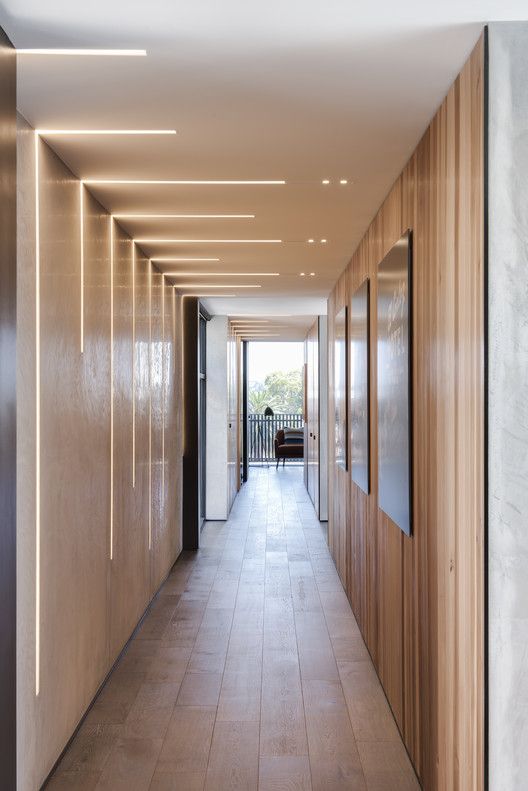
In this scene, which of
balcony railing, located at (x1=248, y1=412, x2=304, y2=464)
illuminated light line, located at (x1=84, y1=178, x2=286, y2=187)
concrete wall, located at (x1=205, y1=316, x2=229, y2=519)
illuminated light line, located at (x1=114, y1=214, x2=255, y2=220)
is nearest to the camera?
illuminated light line, located at (x1=84, y1=178, x2=286, y2=187)

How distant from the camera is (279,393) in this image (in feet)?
55.1

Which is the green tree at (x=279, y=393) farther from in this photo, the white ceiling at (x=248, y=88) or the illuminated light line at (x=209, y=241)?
the white ceiling at (x=248, y=88)

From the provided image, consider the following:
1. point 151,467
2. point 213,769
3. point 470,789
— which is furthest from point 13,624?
point 151,467

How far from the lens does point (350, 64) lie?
7.16 ft

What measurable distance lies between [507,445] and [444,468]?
515 millimetres

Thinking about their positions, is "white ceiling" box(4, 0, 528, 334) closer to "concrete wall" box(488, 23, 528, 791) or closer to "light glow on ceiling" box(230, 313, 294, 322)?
"concrete wall" box(488, 23, 528, 791)

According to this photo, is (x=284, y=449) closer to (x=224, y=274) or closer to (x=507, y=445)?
(x=224, y=274)

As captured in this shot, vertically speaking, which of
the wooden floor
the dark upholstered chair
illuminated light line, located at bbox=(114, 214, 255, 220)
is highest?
illuminated light line, located at bbox=(114, 214, 255, 220)

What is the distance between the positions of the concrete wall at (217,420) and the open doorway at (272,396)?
6.98 metres

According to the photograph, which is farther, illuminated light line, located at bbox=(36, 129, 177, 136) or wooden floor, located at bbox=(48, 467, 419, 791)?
wooden floor, located at bbox=(48, 467, 419, 791)

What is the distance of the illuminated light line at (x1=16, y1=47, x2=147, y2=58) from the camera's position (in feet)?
6.84

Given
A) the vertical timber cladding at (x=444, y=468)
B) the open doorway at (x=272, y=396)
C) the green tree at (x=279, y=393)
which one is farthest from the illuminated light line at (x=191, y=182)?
the green tree at (x=279, y=393)

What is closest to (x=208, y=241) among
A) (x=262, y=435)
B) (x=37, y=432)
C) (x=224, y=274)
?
(x=224, y=274)

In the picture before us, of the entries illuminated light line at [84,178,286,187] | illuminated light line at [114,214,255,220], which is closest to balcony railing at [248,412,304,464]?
illuminated light line at [114,214,255,220]
